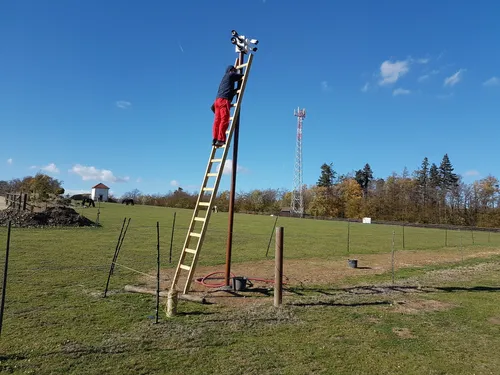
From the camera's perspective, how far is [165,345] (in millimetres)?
4461

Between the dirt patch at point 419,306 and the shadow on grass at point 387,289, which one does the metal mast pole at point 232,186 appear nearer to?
the shadow on grass at point 387,289

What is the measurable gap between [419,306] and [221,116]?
522 centimetres

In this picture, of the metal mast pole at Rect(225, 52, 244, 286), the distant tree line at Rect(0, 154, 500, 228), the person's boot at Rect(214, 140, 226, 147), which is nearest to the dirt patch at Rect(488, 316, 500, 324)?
the metal mast pole at Rect(225, 52, 244, 286)

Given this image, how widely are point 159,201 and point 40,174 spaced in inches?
1272

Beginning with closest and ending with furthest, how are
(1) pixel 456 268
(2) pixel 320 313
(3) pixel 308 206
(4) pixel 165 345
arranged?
(4) pixel 165 345
(2) pixel 320 313
(1) pixel 456 268
(3) pixel 308 206

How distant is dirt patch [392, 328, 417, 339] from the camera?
5150 mm

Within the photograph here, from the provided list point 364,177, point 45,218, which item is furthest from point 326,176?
point 45,218

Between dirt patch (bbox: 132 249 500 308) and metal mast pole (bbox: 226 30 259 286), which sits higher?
metal mast pole (bbox: 226 30 259 286)

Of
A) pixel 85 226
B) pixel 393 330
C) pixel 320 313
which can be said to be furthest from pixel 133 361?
pixel 85 226

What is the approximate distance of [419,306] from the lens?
269 inches

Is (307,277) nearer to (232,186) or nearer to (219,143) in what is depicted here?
(232,186)

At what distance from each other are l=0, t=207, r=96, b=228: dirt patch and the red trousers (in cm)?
1715

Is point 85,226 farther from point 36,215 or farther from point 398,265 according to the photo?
point 398,265

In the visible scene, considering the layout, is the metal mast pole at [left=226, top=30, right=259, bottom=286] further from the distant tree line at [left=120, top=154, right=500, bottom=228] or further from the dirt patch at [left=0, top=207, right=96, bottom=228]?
the distant tree line at [left=120, top=154, right=500, bottom=228]
